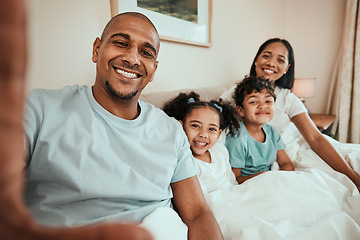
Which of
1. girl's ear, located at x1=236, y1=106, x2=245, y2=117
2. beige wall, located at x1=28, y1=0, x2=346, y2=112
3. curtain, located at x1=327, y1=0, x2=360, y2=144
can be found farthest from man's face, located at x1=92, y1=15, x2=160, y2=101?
curtain, located at x1=327, y1=0, x2=360, y2=144

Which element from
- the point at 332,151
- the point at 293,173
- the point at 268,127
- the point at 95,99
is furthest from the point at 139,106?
the point at 332,151

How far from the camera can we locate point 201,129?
4.25 ft

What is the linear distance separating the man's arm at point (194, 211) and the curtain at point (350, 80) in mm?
3198

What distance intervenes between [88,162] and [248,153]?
3.51ft

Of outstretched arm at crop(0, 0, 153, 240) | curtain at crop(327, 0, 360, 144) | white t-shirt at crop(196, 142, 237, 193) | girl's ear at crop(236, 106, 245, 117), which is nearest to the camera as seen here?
outstretched arm at crop(0, 0, 153, 240)

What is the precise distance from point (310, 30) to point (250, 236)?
13.0 feet

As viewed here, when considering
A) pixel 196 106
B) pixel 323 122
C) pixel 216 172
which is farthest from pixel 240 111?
pixel 323 122

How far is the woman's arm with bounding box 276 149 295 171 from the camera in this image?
61.3 inches

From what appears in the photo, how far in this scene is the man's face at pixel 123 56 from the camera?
917 millimetres

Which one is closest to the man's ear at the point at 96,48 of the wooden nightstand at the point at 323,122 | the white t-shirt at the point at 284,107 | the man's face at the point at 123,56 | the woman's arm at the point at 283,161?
the man's face at the point at 123,56

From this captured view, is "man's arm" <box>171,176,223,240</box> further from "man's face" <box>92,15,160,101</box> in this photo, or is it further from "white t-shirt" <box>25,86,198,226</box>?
"man's face" <box>92,15,160,101</box>

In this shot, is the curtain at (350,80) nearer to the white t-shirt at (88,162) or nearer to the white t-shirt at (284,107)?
the white t-shirt at (284,107)

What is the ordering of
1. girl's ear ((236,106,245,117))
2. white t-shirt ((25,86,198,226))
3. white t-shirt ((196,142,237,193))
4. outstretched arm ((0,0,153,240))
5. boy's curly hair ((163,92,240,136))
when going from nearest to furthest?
outstretched arm ((0,0,153,240))
white t-shirt ((25,86,198,226))
white t-shirt ((196,142,237,193))
boy's curly hair ((163,92,240,136))
girl's ear ((236,106,245,117))

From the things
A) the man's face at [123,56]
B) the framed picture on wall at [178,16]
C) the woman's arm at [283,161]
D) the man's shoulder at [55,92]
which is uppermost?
the framed picture on wall at [178,16]
